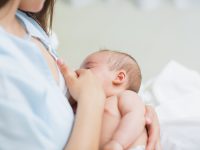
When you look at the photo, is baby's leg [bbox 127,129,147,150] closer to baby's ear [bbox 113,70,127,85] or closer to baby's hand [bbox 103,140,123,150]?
baby's hand [bbox 103,140,123,150]

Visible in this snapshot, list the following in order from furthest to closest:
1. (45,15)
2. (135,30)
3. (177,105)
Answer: (135,30) → (177,105) → (45,15)

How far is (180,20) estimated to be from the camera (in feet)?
7.05

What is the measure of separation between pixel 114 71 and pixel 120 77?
1.0 inches

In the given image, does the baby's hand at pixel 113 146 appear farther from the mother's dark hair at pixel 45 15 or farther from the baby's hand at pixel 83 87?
the mother's dark hair at pixel 45 15

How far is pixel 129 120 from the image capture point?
3.27 ft

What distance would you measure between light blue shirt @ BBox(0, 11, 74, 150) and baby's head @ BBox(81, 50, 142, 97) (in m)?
0.29

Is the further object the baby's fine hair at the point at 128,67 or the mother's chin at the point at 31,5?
the baby's fine hair at the point at 128,67

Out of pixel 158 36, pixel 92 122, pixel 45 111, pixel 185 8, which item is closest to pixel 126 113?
pixel 92 122

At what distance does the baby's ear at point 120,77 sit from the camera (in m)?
1.17

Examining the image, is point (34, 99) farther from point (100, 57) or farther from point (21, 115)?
point (100, 57)

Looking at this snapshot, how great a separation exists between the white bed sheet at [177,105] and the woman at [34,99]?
0.12 meters

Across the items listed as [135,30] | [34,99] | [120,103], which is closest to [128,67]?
[120,103]

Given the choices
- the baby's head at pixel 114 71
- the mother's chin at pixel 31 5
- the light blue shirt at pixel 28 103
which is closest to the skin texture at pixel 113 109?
the baby's head at pixel 114 71

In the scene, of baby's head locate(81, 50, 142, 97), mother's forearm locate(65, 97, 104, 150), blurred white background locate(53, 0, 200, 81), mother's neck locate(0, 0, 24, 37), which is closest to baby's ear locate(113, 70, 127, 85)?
baby's head locate(81, 50, 142, 97)
